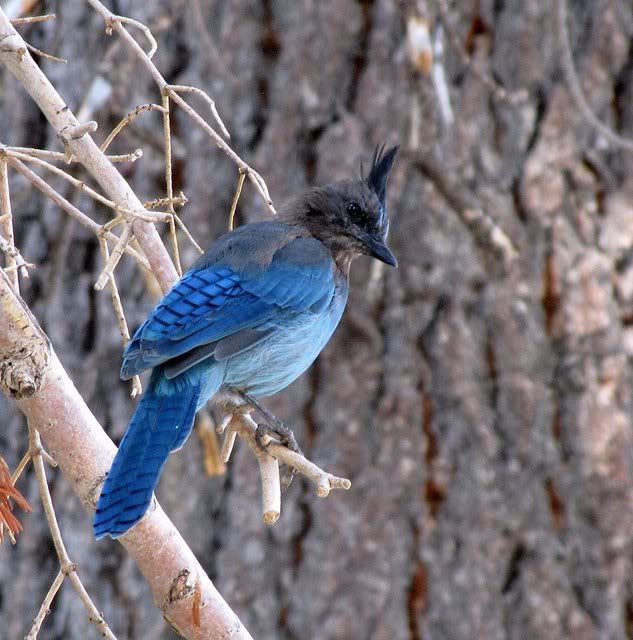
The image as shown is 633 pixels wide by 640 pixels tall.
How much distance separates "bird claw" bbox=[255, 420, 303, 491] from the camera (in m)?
2.35

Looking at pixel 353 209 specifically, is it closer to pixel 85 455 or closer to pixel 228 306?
pixel 228 306

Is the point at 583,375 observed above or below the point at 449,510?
above

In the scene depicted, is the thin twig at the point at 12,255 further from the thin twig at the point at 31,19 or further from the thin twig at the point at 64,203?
the thin twig at the point at 31,19

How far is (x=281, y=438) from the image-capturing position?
2.54 metres

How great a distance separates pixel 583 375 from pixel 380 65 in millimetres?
1175

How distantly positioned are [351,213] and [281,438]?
0.98m

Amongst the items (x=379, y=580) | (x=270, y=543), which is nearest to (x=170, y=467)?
(x=270, y=543)

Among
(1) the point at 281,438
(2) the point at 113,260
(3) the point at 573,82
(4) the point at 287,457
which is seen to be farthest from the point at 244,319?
(3) the point at 573,82

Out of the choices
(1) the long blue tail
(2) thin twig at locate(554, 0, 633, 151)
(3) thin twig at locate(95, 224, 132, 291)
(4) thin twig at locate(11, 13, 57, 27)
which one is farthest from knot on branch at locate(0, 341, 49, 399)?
(2) thin twig at locate(554, 0, 633, 151)

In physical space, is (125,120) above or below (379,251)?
above

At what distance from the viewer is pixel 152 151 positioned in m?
3.71

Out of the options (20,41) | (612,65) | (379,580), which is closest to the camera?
(20,41)

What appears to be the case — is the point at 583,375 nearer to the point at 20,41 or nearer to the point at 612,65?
the point at 612,65

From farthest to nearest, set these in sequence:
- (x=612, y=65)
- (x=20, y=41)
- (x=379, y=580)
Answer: (x=612, y=65)
(x=379, y=580)
(x=20, y=41)
